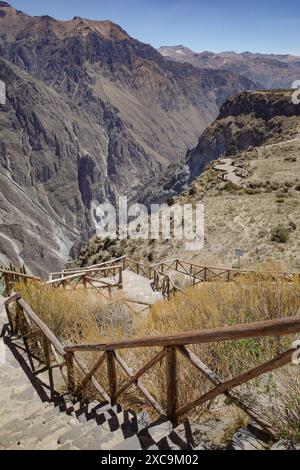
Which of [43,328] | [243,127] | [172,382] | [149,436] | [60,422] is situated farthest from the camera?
[243,127]

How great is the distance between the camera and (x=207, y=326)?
5836 millimetres

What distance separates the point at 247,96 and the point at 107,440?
339 feet

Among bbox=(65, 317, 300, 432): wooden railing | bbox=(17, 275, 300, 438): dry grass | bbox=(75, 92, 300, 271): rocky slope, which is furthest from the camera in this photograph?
bbox=(75, 92, 300, 271): rocky slope

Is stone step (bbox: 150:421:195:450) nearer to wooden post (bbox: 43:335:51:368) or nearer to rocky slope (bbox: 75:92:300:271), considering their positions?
wooden post (bbox: 43:335:51:368)

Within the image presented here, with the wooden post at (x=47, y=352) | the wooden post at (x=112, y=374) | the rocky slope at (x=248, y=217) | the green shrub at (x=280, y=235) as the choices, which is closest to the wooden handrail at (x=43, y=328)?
the wooden post at (x=47, y=352)

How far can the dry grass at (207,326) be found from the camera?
12.6ft

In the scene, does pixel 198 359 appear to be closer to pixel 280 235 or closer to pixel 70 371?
pixel 70 371

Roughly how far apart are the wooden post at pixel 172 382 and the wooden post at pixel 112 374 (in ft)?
3.80

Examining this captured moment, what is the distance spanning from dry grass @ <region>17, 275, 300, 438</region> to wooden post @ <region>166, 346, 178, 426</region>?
27cm

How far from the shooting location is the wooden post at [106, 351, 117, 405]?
509 cm

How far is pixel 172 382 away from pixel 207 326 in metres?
1.92

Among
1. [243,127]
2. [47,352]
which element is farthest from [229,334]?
[243,127]

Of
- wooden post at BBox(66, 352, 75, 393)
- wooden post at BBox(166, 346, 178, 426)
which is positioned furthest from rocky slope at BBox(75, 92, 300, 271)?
wooden post at BBox(166, 346, 178, 426)

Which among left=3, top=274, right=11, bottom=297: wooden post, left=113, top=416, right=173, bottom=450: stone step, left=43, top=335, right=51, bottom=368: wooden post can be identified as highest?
left=113, top=416, right=173, bottom=450: stone step
